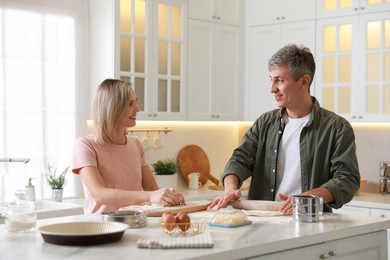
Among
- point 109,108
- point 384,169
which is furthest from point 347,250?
point 384,169

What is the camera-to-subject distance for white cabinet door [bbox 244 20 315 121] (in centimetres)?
597

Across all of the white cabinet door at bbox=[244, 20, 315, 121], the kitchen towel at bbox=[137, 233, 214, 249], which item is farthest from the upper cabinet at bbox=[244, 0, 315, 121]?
the kitchen towel at bbox=[137, 233, 214, 249]

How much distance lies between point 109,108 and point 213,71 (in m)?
2.82

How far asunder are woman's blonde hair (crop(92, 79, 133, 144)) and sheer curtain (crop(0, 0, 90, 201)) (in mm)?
1532

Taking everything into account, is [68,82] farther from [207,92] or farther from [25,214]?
[25,214]

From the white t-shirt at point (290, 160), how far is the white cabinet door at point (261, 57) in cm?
250

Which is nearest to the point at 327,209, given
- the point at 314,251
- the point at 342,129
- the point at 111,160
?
the point at 342,129

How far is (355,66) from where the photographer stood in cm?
554

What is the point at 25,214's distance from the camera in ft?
8.24

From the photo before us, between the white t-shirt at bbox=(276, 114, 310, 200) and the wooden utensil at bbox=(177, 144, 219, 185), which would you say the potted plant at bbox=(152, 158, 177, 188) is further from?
the white t-shirt at bbox=(276, 114, 310, 200)

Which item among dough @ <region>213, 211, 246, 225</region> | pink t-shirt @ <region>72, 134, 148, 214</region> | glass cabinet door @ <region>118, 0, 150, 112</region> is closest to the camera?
dough @ <region>213, 211, 246, 225</region>

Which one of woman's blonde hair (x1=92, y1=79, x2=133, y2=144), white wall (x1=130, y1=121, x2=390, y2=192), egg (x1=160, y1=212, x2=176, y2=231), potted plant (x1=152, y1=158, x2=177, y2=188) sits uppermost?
woman's blonde hair (x1=92, y1=79, x2=133, y2=144)

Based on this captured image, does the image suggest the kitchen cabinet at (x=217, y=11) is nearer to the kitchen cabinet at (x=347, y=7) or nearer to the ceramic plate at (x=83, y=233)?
the kitchen cabinet at (x=347, y=7)

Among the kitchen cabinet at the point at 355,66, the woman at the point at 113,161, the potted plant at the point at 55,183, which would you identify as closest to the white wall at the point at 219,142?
the kitchen cabinet at the point at 355,66
